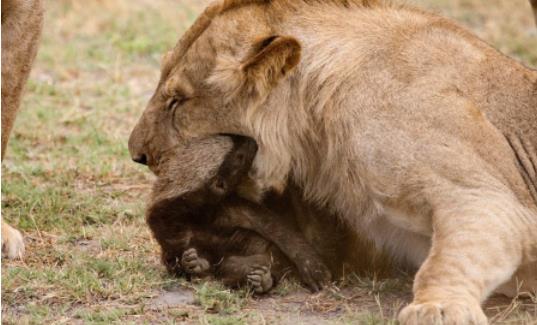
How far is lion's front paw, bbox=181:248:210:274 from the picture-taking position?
3.73 m

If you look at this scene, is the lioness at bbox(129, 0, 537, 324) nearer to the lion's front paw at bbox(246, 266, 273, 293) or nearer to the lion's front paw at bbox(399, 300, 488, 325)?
the lion's front paw at bbox(399, 300, 488, 325)

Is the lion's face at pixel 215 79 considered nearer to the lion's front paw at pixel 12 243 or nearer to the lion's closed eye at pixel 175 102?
the lion's closed eye at pixel 175 102

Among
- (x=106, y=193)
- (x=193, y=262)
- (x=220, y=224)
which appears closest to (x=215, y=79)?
(x=220, y=224)

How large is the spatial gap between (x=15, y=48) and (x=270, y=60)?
46.3 inches

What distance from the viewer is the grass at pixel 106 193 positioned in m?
3.54

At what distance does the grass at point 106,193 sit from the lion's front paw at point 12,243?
0.16ft

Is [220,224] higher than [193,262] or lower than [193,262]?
higher

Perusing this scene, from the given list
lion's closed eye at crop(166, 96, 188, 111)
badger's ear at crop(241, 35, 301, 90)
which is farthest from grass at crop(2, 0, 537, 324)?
badger's ear at crop(241, 35, 301, 90)

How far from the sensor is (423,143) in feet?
11.1

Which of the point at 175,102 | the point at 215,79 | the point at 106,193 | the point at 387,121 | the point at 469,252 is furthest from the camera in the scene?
the point at 106,193

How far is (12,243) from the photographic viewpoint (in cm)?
418

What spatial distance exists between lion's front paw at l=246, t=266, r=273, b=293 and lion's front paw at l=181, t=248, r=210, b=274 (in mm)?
160

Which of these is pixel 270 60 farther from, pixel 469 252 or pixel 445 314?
pixel 445 314

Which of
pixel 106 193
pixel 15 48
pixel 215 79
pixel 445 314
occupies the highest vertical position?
pixel 215 79
